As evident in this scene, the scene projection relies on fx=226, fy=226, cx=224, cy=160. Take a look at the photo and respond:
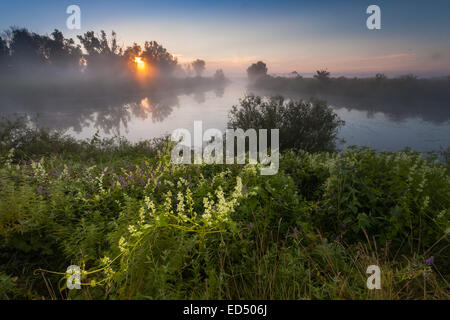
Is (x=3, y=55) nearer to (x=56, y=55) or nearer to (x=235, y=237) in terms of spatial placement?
(x=56, y=55)

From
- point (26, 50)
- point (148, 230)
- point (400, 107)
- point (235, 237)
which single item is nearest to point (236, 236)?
point (235, 237)

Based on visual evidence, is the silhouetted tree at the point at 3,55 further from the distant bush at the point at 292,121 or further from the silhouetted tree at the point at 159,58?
the distant bush at the point at 292,121

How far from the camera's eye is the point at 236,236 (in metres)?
2.64

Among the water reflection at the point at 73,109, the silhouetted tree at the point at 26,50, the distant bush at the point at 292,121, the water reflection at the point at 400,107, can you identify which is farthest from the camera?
the silhouetted tree at the point at 26,50

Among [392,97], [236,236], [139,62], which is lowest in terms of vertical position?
[236,236]

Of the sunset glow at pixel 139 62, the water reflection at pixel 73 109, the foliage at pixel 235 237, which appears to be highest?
the sunset glow at pixel 139 62

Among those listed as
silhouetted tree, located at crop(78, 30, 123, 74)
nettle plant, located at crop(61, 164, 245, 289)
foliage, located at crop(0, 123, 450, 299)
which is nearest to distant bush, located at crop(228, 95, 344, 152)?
foliage, located at crop(0, 123, 450, 299)

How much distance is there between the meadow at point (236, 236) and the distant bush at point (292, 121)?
9.37 metres

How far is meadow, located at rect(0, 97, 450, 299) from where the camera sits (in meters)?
2.04

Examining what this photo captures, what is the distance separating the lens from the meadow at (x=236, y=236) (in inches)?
80.3

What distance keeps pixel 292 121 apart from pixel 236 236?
1233cm

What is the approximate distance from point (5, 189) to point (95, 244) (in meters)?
1.57

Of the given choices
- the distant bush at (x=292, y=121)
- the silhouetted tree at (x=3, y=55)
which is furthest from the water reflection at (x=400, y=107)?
the silhouetted tree at (x=3, y=55)
